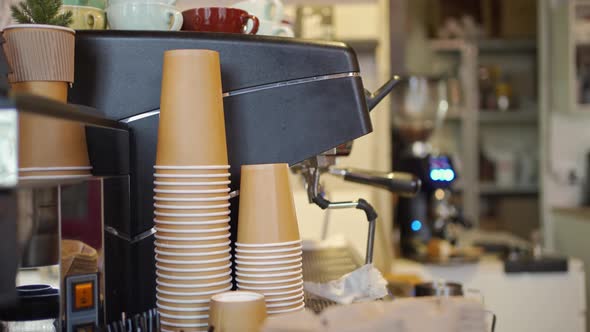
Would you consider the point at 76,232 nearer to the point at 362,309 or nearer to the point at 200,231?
the point at 200,231

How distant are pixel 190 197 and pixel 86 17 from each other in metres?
0.36

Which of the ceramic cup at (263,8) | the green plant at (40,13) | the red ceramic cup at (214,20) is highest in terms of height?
the ceramic cup at (263,8)

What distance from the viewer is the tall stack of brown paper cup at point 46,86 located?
28.0 inches

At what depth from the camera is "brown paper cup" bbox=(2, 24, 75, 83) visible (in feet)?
2.46

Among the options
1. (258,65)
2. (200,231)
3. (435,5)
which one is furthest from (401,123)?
(200,231)

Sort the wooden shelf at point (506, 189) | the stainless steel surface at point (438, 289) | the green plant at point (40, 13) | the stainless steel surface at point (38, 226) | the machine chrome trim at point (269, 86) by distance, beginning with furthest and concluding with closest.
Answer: the wooden shelf at point (506, 189)
the stainless steel surface at point (438, 289)
the machine chrome trim at point (269, 86)
the green plant at point (40, 13)
the stainless steel surface at point (38, 226)

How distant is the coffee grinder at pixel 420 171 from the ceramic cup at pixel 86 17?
1.54m

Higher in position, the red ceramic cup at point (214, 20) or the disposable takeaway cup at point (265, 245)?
the red ceramic cup at point (214, 20)

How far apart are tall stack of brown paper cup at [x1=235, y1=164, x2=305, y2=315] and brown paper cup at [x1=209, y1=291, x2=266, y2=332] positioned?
0.31 feet

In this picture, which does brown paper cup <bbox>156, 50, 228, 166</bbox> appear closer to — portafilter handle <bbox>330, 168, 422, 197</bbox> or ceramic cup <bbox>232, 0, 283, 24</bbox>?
ceramic cup <bbox>232, 0, 283, 24</bbox>

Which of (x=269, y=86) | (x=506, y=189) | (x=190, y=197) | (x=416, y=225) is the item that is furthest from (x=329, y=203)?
(x=506, y=189)

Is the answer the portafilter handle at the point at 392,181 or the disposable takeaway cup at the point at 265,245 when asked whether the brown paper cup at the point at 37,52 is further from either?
the portafilter handle at the point at 392,181

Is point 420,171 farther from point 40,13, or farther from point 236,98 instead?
point 40,13

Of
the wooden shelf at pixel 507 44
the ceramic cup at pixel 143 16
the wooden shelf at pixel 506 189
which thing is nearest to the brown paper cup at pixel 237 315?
the ceramic cup at pixel 143 16
